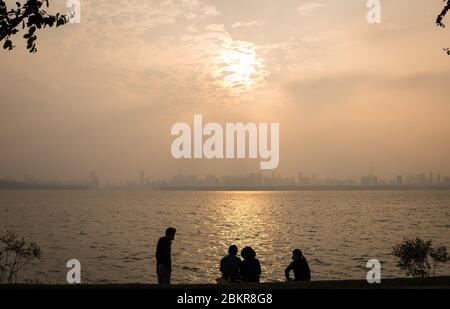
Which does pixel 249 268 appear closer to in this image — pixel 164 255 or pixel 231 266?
pixel 231 266

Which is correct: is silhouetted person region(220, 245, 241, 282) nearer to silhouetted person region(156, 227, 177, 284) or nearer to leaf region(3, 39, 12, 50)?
silhouetted person region(156, 227, 177, 284)

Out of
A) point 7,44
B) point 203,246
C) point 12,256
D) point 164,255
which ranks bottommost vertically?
point 203,246

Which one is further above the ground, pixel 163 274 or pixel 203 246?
pixel 163 274

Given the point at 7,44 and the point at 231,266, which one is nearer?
the point at 7,44

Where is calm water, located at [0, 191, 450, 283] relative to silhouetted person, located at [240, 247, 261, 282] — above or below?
below

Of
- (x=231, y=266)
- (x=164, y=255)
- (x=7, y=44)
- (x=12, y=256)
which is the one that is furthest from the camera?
(x=12, y=256)

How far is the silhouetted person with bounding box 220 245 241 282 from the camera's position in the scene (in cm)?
1617

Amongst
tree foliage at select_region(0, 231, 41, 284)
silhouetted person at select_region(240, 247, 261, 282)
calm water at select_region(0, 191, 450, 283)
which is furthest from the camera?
calm water at select_region(0, 191, 450, 283)

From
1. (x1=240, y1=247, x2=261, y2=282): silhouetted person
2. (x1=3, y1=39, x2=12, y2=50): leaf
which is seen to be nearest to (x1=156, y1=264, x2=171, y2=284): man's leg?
(x1=240, y1=247, x2=261, y2=282): silhouetted person

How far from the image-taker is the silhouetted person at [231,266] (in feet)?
53.1

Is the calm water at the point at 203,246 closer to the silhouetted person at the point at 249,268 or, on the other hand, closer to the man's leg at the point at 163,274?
the man's leg at the point at 163,274

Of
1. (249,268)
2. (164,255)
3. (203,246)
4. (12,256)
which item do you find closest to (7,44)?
(164,255)

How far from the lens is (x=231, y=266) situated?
637 inches
